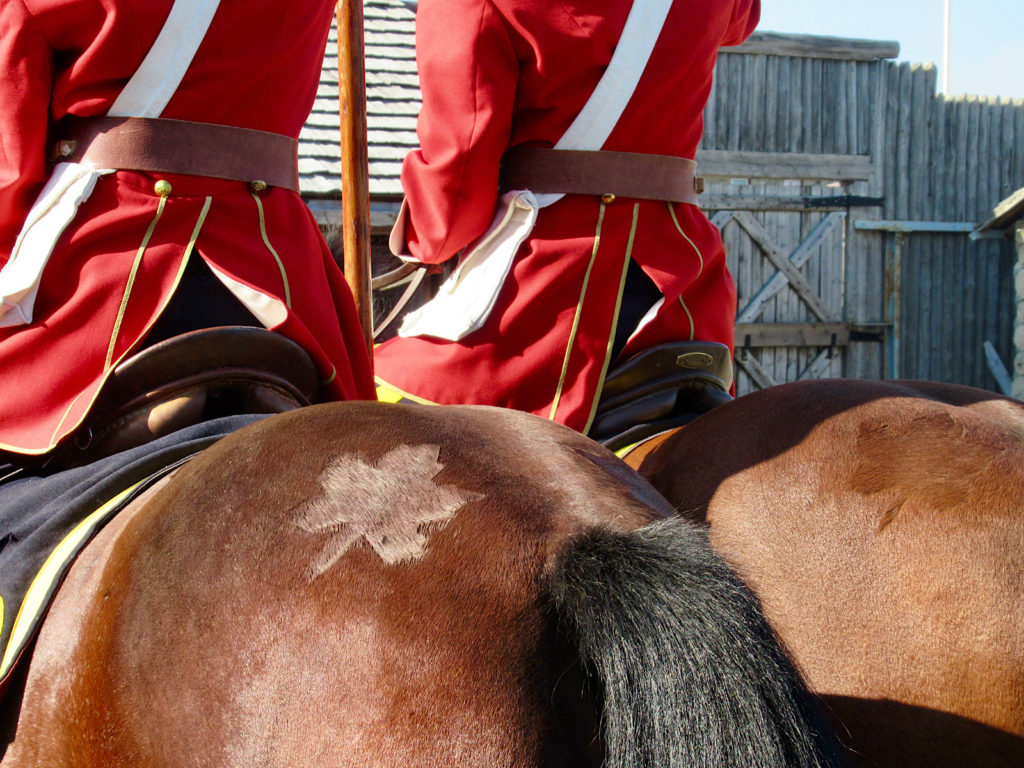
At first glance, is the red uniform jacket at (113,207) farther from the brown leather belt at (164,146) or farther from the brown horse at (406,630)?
the brown horse at (406,630)

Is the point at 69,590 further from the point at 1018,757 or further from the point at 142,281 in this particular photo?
the point at 1018,757

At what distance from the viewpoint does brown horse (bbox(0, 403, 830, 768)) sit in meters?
1.00

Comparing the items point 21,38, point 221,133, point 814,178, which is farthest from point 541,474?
point 814,178

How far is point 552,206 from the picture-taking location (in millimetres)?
2543

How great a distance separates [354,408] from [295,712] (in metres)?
0.49

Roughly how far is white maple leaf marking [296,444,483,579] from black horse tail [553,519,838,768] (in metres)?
0.17

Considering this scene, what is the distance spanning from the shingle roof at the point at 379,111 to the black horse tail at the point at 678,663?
4.25 metres

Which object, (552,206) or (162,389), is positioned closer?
(162,389)

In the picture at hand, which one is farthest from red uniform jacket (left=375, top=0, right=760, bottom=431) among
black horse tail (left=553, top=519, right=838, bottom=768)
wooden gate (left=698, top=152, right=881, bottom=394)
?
wooden gate (left=698, top=152, right=881, bottom=394)

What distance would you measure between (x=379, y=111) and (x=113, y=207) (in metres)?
4.59

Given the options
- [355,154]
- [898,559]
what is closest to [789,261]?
[355,154]

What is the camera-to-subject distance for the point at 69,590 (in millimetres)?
1373

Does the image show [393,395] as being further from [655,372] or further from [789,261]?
[789,261]

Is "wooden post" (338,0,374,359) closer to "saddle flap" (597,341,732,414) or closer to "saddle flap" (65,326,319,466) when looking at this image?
"saddle flap" (597,341,732,414)
